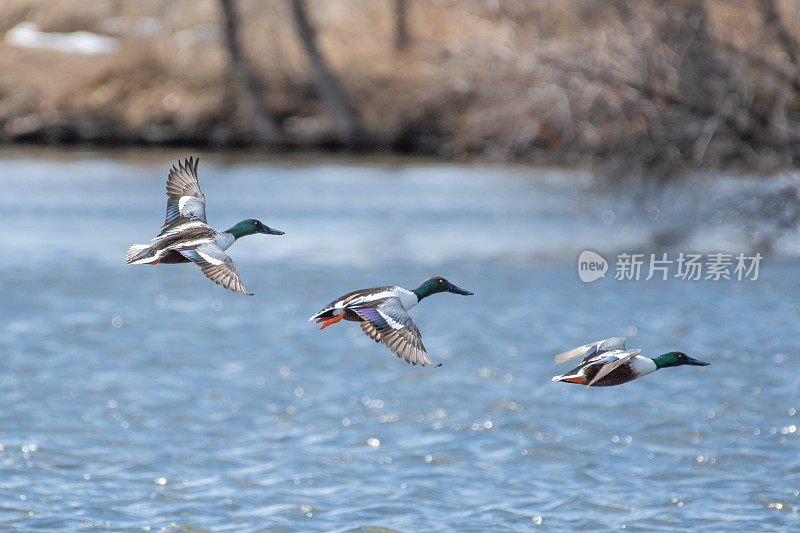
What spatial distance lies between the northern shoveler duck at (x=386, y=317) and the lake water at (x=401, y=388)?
364cm

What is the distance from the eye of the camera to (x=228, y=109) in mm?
35562

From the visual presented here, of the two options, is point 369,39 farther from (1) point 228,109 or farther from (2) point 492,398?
(2) point 492,398

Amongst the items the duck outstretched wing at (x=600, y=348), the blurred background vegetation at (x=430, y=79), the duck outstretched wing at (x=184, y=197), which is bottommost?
the duck outstretched wing at (x=600, y=348)

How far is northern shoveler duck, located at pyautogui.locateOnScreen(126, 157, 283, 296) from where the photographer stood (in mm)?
3594

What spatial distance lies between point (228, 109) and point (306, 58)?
9.67 feet

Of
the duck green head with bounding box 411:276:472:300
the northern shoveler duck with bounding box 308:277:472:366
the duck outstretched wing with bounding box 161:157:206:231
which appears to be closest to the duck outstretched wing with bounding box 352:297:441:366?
the northern shoveler duck with bounding box 308:277:472:366

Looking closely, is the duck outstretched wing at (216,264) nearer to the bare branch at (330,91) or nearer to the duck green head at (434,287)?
the duck green head at (434,287)

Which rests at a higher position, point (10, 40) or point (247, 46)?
point (10, 40)

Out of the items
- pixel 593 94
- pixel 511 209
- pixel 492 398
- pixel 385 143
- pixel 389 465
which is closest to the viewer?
pixel 389 465

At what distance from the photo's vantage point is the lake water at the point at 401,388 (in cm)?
786

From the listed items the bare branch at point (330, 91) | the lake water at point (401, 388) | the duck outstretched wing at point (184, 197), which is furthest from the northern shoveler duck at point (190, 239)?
the bare branch at point (330, 91)

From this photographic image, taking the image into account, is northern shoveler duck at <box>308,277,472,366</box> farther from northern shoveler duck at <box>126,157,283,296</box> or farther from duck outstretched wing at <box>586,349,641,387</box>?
duck outstretched wing at <box>586,349,641,387</box>

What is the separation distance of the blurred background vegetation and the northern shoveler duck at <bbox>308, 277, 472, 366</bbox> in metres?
12.1

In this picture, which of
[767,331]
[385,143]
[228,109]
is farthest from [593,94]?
[228,109]
